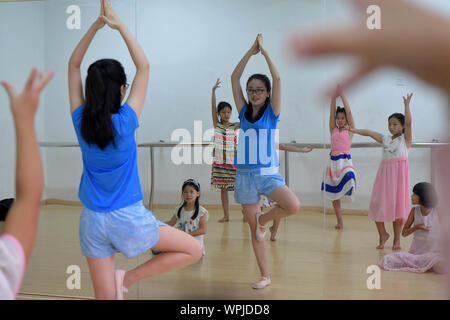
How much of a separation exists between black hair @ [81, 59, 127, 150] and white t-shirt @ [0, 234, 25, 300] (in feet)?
3.44

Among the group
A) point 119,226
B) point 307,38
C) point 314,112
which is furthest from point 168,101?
point 307,38

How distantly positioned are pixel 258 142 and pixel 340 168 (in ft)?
1.62

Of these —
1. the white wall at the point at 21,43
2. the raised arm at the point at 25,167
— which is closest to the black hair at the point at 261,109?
the white wall at the point at 21,43

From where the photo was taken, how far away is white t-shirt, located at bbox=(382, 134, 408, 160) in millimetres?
2486

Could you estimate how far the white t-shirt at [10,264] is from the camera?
2.59ft

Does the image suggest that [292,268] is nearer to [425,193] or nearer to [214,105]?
[425,193]

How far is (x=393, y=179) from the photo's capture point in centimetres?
251

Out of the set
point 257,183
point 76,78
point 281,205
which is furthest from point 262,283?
point 76,78

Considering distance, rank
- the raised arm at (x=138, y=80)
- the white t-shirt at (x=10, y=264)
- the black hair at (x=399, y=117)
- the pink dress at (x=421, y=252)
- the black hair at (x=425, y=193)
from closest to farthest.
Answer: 1. the white t-shirt at (x=10, y=264)
2. the raised arm at (x=138, y=80)
3. the black hair at (x=425, y=193)
4. the pink dress at (x=421, y=252)
5. the black hair at (x=399, y=117)

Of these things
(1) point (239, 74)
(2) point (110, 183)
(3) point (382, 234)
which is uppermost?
(1) point (239, 74)

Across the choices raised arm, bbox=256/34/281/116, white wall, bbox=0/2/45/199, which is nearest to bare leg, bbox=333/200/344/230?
raised arm, bbox=256/34/281/116

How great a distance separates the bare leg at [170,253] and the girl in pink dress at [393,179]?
110cm

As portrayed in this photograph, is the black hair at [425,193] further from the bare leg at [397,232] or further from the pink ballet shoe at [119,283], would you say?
the pink ballet shoe at [119,283]
